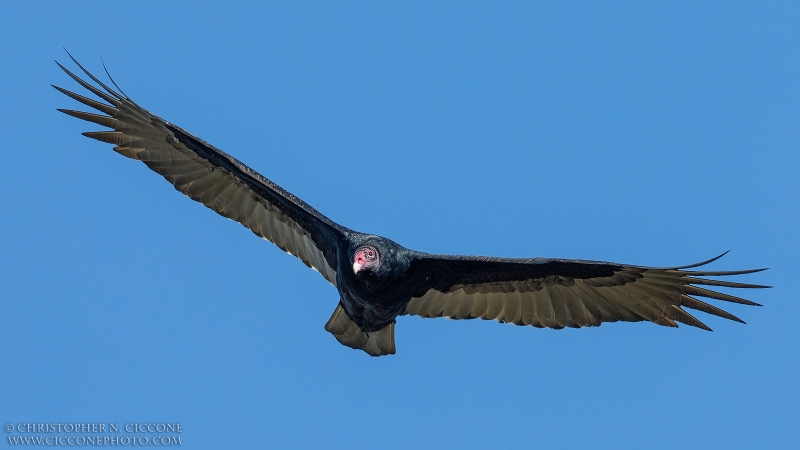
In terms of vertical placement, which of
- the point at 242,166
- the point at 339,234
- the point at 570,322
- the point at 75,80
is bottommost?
the point at 570,322

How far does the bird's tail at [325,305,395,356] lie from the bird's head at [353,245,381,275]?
1.72m

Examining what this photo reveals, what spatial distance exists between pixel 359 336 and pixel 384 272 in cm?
181

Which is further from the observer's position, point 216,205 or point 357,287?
point 216,205

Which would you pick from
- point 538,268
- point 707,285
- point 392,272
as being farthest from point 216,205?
point 707,285

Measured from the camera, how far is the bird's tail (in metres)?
13.0

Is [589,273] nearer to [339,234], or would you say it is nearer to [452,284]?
[452,284]

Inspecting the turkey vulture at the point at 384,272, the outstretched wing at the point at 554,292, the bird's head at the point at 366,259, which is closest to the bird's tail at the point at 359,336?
the turkey vulture at the point at 384,272

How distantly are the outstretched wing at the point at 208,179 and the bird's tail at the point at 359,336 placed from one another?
582 millimetres

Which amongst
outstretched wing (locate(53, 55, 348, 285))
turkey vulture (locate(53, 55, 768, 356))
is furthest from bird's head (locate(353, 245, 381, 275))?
outstretched wing (locate(53, 55, 348, 285))

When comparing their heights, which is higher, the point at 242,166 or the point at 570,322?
the point at 242,166

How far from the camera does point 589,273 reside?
487 inches

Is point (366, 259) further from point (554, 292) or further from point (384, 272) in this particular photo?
point (554, 292)

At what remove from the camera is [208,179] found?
13.5 meters

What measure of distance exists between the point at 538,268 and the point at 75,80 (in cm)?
609
